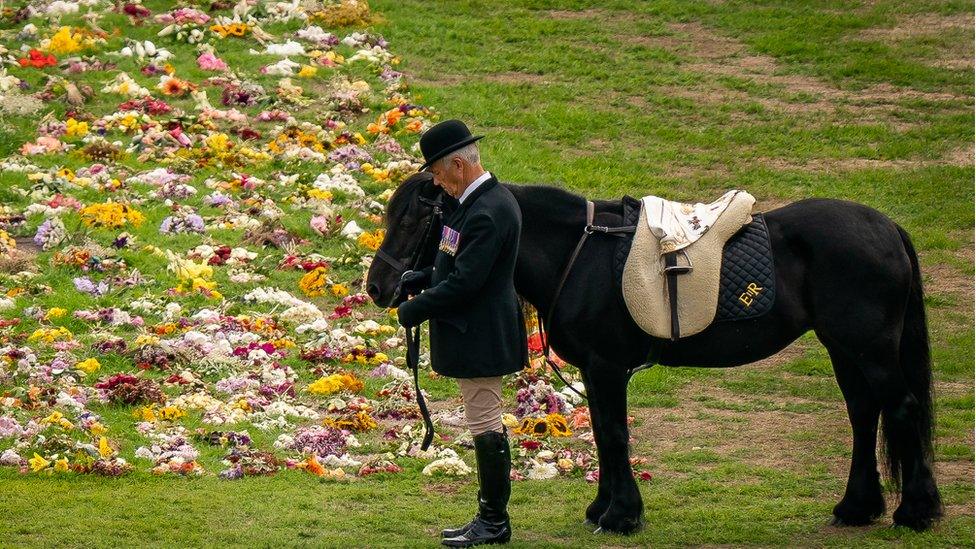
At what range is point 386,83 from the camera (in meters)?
19.4

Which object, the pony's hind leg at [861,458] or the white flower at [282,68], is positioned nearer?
the pony's hind leg at [861,458]

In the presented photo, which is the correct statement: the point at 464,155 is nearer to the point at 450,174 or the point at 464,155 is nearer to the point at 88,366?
the point at 450,174

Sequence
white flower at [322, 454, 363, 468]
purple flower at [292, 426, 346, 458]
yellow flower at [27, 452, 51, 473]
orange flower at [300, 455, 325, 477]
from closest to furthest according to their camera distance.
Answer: yellow flower at [27, 452, 51, 473] < orange flower at [300, 455, 325, 477] < white flower at [322, 454, 363, 468] < purple flower at [292, 426, 346, 458]

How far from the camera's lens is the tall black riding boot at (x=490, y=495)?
25.5 feet

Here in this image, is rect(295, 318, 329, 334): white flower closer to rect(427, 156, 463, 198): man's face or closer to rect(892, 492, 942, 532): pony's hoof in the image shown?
rect(427, 156, 463, 198): man's face

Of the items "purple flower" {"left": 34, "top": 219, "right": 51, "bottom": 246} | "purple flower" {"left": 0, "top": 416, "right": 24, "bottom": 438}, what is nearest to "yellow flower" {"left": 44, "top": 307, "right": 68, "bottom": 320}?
"purple flower" {"left": 34, "top": 219, "right": 51, "bottom": 246}

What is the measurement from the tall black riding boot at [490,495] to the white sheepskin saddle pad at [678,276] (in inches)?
45.1

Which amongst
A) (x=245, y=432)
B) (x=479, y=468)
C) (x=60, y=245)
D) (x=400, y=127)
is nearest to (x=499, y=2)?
(x=400, y=127)

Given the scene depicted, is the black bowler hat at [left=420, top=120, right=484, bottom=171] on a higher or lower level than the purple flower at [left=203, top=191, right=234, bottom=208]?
higher

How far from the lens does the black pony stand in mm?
8266

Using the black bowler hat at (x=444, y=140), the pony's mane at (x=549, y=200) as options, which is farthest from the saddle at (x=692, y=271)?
the black bowler hat at (x=444, y=140)

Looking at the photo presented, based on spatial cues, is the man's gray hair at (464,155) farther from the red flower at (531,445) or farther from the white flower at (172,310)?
the white flower at (172,310)

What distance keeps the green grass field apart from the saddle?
1.31 meters

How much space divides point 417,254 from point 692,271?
5.29 ft
